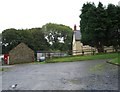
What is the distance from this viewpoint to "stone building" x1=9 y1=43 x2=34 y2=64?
56722mm

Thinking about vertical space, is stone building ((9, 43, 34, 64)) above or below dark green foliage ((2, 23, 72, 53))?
below

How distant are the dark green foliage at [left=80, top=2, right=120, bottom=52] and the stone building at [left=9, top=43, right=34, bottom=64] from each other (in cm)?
1310

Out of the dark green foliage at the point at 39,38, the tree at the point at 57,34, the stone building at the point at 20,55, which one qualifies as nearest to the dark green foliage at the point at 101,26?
the stone building at the point at 20,55

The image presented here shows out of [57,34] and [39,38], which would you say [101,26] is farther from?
[57,34]

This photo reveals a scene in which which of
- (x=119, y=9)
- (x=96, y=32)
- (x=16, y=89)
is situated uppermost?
(x=119, y=9)

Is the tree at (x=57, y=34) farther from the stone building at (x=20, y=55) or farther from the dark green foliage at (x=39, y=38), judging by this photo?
the stone building at (x=20, y=55)

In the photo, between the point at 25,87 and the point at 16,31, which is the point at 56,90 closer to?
the point at 25,87

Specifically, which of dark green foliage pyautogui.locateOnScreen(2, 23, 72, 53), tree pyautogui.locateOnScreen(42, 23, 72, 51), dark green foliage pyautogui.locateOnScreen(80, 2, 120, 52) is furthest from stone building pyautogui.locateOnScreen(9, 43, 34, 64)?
tree pyautogui.locateOnScreen(42, 23, 72, 51)

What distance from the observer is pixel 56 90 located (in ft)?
45.0

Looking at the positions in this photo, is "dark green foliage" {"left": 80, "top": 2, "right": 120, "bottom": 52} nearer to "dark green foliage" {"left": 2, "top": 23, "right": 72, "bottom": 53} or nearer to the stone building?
the stone building

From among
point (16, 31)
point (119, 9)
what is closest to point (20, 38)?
point (16, 31)

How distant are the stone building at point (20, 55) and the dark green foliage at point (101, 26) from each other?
1310 centimetres

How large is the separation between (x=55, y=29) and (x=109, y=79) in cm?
9833

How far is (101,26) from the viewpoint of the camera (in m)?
47.0
